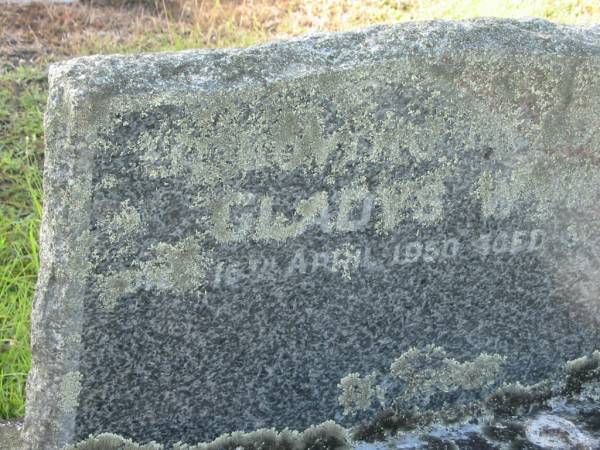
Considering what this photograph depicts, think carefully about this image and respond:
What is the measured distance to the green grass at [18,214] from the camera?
183cm

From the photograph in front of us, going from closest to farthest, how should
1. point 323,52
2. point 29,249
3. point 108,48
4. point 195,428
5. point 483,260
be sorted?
point 323,52
point 195,428
point 483,260
point 29,249
point 108,48

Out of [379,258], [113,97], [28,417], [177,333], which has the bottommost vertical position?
[28,417]

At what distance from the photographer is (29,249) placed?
217 centimetres

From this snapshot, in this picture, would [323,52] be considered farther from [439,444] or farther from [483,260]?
[439,444]

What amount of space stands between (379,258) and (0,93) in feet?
5.74

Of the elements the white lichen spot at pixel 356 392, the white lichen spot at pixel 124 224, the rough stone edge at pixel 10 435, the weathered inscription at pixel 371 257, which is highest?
the white lichen spot at pixel 124 224

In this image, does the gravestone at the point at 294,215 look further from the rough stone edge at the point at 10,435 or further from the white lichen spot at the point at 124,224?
the rough stone edge at the point at 10,435

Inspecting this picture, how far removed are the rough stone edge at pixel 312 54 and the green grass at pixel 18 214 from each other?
2.74ft

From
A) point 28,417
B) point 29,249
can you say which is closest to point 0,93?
point 29,249

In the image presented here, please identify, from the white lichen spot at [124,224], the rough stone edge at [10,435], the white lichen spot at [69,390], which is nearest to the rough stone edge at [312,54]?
the white lichen spot at [124,224]

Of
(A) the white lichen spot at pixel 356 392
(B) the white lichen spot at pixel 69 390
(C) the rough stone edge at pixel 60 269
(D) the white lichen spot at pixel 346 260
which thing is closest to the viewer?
(C) the rough stone edge at pixel 60 269

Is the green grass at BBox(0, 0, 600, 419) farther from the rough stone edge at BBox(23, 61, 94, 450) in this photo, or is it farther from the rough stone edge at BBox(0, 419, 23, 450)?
the rough stone edge at BBox(23, 61, 94, 450)

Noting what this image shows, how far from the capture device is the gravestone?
129 cm

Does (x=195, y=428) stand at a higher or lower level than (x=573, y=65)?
lower
